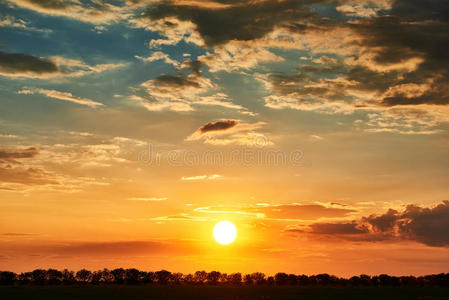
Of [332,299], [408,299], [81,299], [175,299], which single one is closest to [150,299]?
[175,299]

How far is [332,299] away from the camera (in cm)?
8675

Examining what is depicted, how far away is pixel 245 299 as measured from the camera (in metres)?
72.4

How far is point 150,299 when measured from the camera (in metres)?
74.6

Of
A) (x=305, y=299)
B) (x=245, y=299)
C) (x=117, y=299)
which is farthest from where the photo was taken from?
(x=305, y=299)

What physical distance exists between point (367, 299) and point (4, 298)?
61.7 m

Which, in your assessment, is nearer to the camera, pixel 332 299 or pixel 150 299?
pixel 150 299

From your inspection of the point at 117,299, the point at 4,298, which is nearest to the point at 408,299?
the point at 117,299

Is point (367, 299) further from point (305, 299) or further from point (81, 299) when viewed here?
point (81, 299)

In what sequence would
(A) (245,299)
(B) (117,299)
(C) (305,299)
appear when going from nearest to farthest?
(A) (245,299), (B) (117,299), (C) (305,299)

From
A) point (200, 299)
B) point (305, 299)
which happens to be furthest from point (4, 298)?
point (305, 299)

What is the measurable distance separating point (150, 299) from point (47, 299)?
1622cm

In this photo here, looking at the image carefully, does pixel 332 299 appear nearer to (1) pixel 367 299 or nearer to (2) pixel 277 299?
(1) pixel 367 299

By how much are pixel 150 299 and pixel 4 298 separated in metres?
25.1

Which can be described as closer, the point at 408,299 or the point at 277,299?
the point at 277,299
